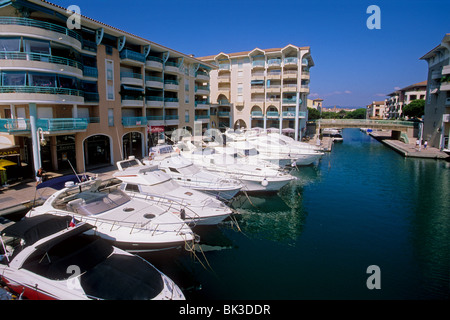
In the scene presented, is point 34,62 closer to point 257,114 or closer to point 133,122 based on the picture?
point 133,122

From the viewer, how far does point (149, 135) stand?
3556 centimetres

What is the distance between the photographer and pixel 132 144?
3531 centimetres

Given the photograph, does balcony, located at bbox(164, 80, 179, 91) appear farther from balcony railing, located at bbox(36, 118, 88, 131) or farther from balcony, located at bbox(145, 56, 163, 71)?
balcony railing, located at bbox(36, 118, 88, 131)

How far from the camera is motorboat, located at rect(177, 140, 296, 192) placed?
75.6 ft

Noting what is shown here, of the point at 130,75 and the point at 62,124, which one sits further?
the point at 130,75

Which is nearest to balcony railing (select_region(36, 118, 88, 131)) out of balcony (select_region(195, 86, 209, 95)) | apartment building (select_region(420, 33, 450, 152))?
balcony (select_region(195, 86, 209, 95))

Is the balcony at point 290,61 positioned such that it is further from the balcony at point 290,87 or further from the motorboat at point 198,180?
the motorboat at point 198,180

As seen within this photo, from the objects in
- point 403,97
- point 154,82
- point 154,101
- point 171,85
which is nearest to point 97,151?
point 154,101

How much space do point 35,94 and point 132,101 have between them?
11350 millimetres

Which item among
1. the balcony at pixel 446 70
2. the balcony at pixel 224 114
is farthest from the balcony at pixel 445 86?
the balcony at pixel 224 114

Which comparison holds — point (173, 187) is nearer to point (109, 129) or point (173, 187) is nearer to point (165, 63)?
point (109, 129)

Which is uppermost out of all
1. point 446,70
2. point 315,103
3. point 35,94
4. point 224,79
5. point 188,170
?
point 315,103

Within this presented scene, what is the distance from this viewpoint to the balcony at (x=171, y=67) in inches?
1407

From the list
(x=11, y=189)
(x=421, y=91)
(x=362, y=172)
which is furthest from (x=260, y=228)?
(x=421, y=91)
